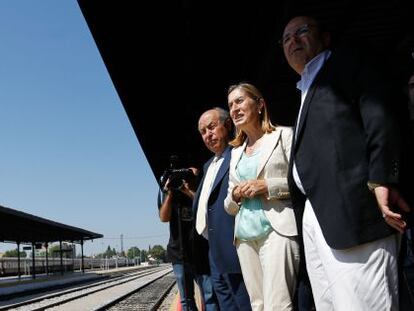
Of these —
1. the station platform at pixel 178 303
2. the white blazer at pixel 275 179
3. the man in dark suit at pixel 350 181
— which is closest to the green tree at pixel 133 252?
the station platform at pixel 178 303

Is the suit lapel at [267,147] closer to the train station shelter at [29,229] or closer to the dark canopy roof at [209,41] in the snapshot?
the dark canopy roof at [209,41]

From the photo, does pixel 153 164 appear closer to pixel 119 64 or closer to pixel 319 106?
pixel 119 64

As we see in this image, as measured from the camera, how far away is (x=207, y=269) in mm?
3494

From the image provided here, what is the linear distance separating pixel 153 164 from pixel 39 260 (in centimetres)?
4312

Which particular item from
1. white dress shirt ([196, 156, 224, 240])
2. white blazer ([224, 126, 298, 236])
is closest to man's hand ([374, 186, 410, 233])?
white blazer ([224, 126, 298, 236])

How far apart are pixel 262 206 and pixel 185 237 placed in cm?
199

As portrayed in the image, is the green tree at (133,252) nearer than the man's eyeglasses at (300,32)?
No

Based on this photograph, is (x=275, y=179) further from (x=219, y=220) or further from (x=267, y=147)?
(x=219, y=220)

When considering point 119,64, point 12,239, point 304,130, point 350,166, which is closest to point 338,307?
point 350,166

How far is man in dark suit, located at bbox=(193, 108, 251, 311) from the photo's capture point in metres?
2.66

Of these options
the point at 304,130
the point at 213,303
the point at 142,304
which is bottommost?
the point at 142,304

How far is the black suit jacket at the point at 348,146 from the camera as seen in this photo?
58.7 inches

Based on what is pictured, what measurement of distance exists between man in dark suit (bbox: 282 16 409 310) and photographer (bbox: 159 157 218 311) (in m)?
1.76

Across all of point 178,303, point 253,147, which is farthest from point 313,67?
point 178,303
